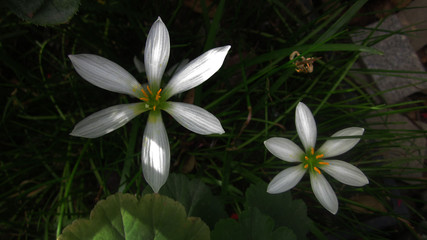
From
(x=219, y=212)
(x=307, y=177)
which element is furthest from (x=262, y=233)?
(x=307, y=177)

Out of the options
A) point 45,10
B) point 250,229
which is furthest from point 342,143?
point 45,10

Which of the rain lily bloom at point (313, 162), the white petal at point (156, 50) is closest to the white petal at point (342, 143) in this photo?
the rain lily bloom at point (313, 162)

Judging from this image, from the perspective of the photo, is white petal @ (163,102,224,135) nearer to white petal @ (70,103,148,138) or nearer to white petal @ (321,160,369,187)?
white petal @ (70,103,148,138)

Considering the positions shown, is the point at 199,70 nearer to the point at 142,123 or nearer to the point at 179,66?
the point at 179,66

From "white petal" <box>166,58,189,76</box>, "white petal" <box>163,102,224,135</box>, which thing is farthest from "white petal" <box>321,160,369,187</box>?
"white petal" <box>166,58,189,76</box>

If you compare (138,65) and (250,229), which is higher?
(138,65)
